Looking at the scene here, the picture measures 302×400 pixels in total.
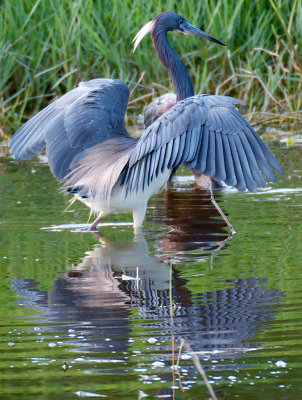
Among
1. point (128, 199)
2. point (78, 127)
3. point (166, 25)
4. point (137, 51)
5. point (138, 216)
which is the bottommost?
point (138, 216)

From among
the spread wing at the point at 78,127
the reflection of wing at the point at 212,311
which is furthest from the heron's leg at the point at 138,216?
the reflection of wing at the point at 212,311

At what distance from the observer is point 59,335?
11.0 feet

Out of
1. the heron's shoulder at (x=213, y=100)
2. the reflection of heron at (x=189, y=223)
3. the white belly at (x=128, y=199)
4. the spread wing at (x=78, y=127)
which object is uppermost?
the heron's shoulder at (x=213, y=100)

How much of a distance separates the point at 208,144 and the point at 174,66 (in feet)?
6.04

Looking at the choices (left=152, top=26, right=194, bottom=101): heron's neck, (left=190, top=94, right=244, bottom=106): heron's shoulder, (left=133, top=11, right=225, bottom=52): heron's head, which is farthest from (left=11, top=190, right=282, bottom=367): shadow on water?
(left=133, top=11, right=225, bottom=52): heron's head

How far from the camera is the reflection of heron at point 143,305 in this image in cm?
329

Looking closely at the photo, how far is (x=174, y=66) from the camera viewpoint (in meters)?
6.30

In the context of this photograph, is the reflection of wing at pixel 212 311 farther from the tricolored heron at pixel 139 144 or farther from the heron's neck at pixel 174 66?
the heron's neck at pixel 174 66

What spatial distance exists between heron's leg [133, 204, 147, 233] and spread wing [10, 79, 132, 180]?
0.49 metres

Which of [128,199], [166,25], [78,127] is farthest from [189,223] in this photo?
[166,25]

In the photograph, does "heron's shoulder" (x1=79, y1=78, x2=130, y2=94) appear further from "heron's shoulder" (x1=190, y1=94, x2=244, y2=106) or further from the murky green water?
"heron's shoulder" (x1=190, y1=94, x2=244, y2=106)

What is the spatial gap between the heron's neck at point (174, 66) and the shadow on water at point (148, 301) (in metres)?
1.37

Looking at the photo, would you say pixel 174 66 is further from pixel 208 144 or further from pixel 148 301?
pixel 148 301

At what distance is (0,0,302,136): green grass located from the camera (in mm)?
8562
